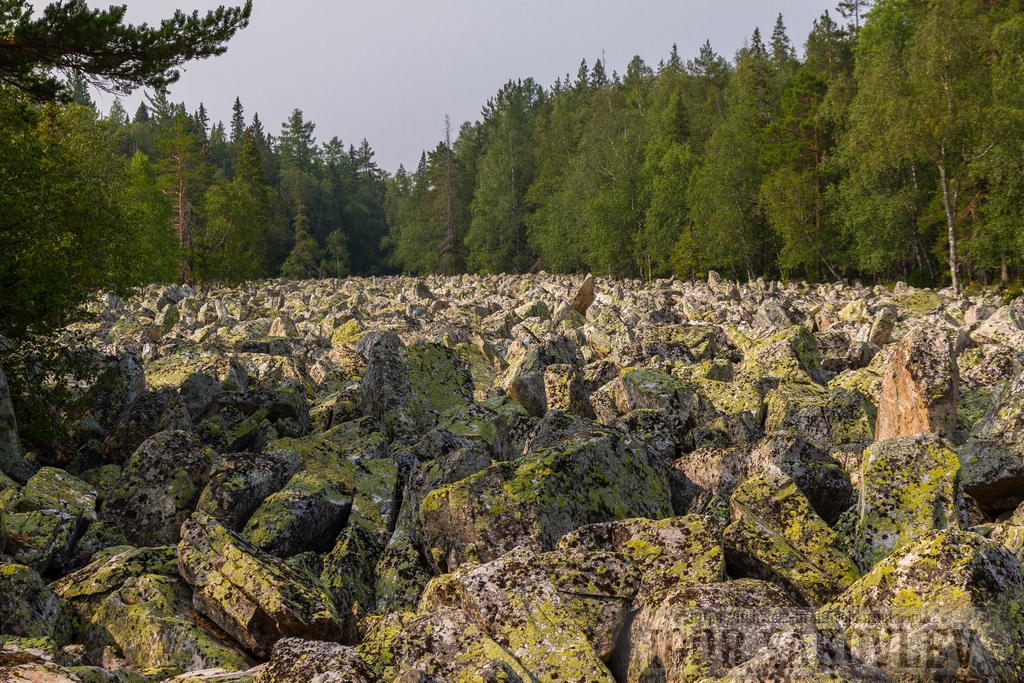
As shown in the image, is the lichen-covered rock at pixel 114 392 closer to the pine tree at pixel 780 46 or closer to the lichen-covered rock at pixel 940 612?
the lichen-covered rock at pixel 940 612

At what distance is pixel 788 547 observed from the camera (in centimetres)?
534

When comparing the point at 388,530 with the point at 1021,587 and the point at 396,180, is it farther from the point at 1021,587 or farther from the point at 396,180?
the point at 396,180

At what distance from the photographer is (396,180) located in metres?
151

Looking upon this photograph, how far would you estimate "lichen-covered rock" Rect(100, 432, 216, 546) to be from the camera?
7168 mm

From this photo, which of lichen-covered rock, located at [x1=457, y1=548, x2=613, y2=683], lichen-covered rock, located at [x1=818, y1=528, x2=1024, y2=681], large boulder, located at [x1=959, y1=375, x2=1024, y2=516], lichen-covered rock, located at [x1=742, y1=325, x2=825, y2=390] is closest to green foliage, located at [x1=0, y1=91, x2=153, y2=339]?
lichen-covered rock, located at [x1=457, y1=548, x2=613, y2=683]

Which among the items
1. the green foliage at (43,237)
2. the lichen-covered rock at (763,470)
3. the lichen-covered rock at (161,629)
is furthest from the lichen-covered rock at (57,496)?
the lichen-covered rock at (763,470)

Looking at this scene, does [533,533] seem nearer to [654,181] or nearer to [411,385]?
[411,385]

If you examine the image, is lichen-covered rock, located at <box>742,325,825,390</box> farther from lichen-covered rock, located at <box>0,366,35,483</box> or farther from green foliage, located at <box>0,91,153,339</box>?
green foliage, located at <box>0,91,153,339</box>

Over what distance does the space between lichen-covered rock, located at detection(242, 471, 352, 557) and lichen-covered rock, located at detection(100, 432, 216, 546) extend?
39.0 inches

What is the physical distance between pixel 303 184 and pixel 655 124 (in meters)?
65.5

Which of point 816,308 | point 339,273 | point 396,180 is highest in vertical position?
point 396,180

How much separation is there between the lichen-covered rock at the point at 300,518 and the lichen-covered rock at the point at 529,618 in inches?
81.2

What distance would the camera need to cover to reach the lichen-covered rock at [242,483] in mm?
6836

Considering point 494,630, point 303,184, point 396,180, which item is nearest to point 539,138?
point 303,184
